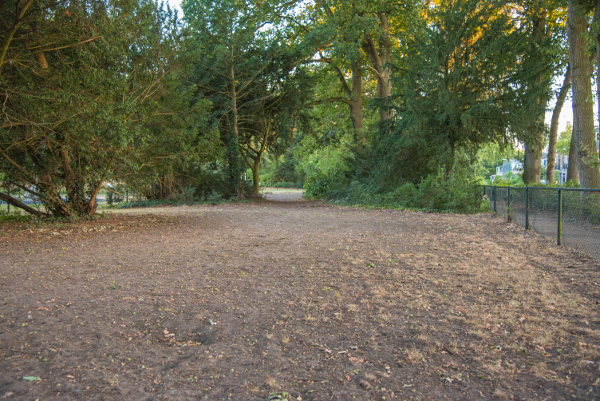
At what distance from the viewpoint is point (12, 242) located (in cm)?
841

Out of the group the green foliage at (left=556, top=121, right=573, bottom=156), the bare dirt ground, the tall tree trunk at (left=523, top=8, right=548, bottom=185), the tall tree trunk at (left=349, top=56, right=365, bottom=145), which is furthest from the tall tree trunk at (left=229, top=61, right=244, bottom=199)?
the green foliage at (left=556, top=121, right=573, bottom=156)

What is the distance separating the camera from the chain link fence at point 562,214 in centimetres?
682

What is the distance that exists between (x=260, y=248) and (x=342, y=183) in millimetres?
14602

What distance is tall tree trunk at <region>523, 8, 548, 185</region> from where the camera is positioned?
48.4ft

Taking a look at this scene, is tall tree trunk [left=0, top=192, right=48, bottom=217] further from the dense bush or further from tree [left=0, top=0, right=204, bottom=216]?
the dense bush

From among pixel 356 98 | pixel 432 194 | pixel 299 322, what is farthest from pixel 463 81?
pixel 299 322

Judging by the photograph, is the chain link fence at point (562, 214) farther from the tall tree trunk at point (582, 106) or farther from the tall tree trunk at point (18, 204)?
the tall tree trunk at point (18, 204)

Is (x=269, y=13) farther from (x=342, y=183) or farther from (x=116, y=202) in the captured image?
(x=116, y=202)

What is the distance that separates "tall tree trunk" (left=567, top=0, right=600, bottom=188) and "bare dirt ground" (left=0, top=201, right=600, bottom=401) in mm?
6671

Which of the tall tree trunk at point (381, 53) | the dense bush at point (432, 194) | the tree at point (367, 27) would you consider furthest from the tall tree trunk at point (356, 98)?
the dense bush at point (432, 194)

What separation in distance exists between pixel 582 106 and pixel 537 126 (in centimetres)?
243

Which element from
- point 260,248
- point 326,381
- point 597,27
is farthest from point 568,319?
point 597,27

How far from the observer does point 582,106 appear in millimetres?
12922

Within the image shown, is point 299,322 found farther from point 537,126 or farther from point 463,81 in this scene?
point 537,126
